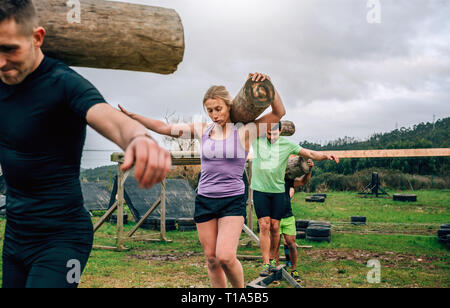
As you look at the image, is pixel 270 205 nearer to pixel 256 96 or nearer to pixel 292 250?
pixel 292 250

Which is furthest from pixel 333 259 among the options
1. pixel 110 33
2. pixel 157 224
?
pixel 110 33

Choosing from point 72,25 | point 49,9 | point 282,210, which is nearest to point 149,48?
point 72,25

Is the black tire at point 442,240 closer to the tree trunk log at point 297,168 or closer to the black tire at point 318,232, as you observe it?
the black tire at point 318,232

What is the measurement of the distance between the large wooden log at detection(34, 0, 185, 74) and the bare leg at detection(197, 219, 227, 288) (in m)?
1.69

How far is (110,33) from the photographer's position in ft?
6.96

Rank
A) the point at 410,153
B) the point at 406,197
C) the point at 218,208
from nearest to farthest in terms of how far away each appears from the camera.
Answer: the point at 218,208 < the point at 410,153 < the point at 406,197

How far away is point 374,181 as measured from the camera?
20.4 meters

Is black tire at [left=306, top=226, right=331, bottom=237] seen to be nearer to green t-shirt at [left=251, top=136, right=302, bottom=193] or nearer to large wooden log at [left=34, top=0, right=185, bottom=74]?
green t-shirt at [left=251, top=136, right=302, bottom=193]

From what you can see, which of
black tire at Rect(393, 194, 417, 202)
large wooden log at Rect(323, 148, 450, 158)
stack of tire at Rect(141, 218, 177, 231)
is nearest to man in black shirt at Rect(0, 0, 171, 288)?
large wooden log at Rect(323, 148, 450, 158)

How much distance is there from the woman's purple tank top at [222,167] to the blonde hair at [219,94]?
0.89 feet

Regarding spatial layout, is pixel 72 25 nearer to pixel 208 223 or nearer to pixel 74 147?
pixel 74 147

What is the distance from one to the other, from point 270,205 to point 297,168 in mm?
1289

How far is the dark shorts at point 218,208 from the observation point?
3.38 meters

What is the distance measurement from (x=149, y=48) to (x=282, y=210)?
3.88 m
